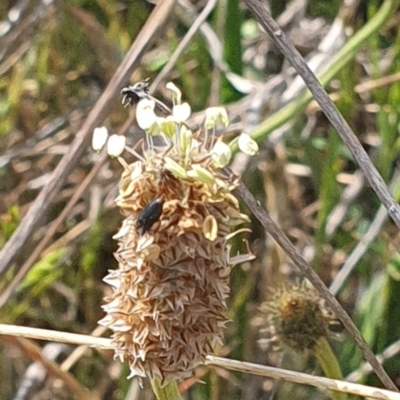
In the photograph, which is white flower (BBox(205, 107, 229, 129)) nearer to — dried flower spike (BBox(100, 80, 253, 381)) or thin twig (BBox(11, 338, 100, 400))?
dried flower spike (BBox(100, 80, 253, 381))

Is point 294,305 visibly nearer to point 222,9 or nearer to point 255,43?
point 222,9

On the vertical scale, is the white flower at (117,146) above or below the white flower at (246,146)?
above

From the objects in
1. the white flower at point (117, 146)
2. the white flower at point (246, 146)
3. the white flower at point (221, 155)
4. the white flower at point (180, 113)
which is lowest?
the white flower at point (246, 146)


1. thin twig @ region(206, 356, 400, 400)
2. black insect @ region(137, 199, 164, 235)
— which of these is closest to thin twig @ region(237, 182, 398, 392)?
thin twig @ region(206, 356, 400, 400)

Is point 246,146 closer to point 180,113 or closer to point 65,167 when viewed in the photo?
point 180,113

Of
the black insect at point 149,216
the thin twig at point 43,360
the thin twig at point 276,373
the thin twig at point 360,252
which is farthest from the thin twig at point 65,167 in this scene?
the thin twig at point 360,252

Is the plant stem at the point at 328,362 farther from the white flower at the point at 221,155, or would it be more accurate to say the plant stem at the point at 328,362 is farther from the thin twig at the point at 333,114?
the white flower at the point at 221,155
